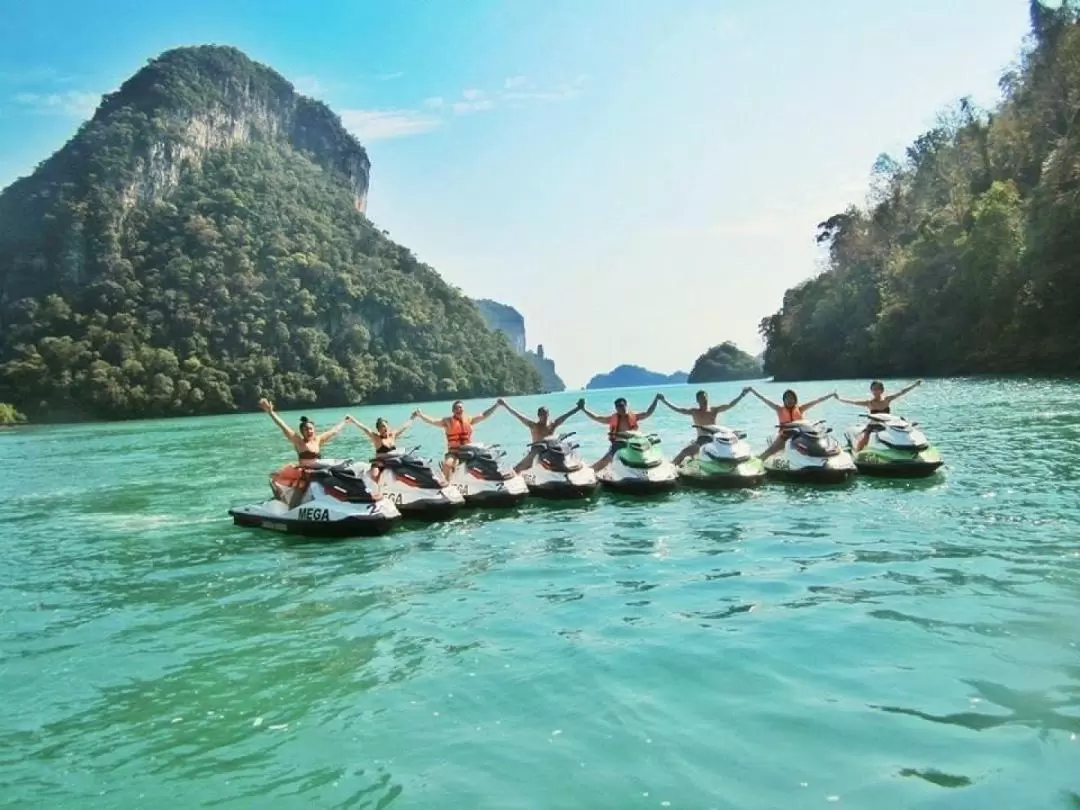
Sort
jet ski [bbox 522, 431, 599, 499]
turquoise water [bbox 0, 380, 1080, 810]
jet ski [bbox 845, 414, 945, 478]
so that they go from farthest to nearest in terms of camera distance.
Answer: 1. jet ski [bbox 522, 431, 599, 499]
2. jet ski [bbox 845, 414, 945, 478]
3. turquoise water [bbox 0, 380, 1080, 810]

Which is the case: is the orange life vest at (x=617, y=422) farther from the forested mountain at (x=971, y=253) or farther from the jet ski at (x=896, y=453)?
the forested mountain at (x=971, y=253)

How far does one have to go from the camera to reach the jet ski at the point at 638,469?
15.7 metres

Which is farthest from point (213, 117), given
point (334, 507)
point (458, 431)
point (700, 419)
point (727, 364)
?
point (334, 507)

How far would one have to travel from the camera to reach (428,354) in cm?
12594

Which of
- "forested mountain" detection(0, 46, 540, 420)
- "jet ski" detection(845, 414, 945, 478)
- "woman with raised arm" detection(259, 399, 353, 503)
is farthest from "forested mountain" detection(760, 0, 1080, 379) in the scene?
"forested mountain" detection(0, 46, 540, 420)

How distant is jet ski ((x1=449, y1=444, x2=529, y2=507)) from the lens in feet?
49.0

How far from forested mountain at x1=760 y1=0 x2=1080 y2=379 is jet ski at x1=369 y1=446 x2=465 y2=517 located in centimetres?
4262

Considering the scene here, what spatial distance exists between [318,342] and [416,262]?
42.4 metres

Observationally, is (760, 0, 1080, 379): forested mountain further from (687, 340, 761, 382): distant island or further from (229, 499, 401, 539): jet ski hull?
(687, 340, 761, 382): distant island

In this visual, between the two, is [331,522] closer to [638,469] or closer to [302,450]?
[302,450]

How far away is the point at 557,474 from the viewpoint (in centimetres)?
1570

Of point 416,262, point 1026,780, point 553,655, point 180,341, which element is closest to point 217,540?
point 553,655

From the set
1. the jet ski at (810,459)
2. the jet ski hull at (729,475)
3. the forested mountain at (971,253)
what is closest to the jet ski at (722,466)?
the jet ski hull at (729,475)

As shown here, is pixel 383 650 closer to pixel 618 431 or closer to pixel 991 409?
pixel 618 431
